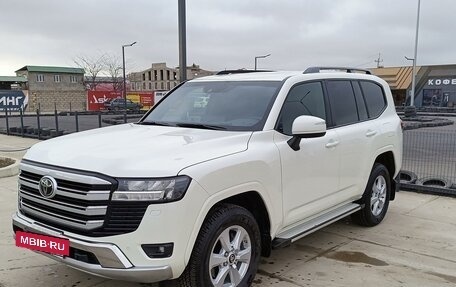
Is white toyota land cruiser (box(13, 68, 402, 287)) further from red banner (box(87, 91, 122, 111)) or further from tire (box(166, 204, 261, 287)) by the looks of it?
red banner (box(87, 91, 122, 111))

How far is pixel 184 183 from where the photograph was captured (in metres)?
2.97

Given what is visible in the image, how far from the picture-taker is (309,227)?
421 centimetres

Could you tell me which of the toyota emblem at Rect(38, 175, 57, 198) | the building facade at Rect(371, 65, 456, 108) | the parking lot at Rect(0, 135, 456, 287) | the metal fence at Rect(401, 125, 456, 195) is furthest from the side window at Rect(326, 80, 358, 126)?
the building facade at Rect(371, 65, 456, 108)

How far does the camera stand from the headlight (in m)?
2.90

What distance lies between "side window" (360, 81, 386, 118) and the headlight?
11.0 feet

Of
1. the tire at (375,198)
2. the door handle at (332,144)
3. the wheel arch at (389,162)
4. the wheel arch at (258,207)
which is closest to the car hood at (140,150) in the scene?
the wheel arch at (258,207)

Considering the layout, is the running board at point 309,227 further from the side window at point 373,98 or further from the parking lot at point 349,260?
the side window at point 373,98

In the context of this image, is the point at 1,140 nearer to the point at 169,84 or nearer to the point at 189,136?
the point at 189,136

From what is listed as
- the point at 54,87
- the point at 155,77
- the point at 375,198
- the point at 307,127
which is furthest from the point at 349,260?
the point at 155,77

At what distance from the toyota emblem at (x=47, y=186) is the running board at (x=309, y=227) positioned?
1861mm

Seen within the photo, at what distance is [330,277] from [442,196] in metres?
4.09

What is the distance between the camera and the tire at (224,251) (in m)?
3.14

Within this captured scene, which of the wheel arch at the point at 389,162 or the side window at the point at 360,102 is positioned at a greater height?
the side window at the point at 360,102

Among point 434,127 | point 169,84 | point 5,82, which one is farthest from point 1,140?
point 169,84
